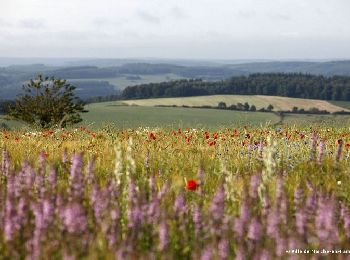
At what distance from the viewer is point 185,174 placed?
6340 millimetres

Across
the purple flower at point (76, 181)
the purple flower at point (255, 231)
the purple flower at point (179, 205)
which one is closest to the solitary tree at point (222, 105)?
the purple flower at point (76, 181)

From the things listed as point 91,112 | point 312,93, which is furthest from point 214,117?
point 312,93

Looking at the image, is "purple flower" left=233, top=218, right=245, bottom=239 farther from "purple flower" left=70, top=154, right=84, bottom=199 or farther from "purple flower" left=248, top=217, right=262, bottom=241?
"purple flower" left=70, top=154, right=84, bottom=199

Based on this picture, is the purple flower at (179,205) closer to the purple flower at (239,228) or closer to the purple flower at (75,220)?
the purple flower at (239,228)

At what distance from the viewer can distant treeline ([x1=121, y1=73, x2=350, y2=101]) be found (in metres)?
150

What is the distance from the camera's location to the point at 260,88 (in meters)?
160

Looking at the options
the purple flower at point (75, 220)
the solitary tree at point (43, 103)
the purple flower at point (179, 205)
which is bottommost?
the solitary tree at point (43, 103)

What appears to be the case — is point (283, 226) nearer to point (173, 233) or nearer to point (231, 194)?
point (173, 233)

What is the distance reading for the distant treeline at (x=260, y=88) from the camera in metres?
150

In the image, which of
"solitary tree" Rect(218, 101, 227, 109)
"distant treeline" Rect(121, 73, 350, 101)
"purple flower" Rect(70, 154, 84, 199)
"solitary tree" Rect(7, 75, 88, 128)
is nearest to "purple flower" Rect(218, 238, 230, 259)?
"purple flower" Rect(70, 154, 84, 199)

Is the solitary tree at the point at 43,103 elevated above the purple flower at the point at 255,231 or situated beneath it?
situated beneath

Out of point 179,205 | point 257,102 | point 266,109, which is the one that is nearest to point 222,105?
point 257,102

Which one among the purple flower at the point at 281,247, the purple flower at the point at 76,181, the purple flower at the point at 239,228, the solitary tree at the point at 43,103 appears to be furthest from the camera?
the solitary tree at the point at 43,103

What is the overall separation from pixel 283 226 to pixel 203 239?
23.8 inches
